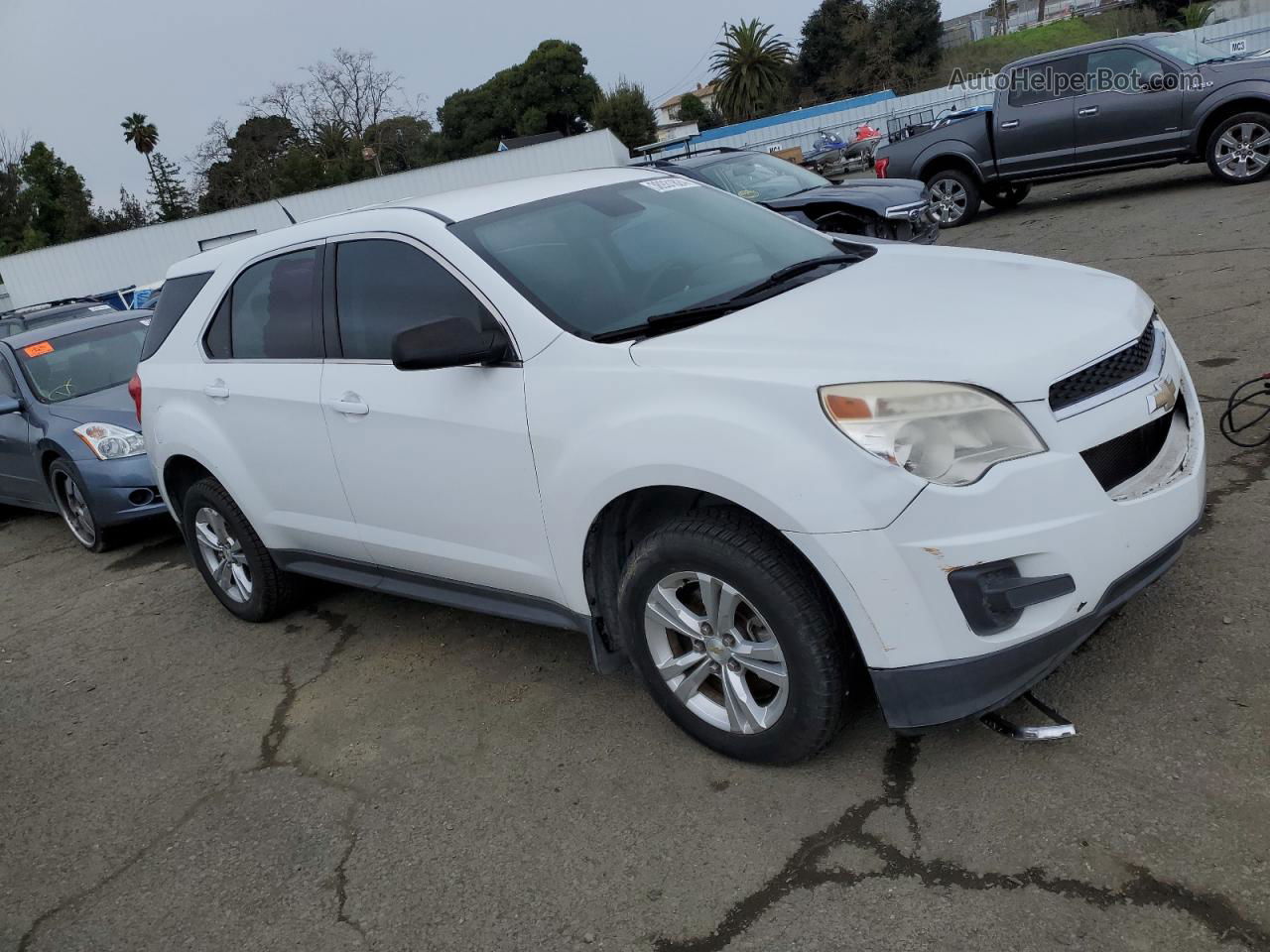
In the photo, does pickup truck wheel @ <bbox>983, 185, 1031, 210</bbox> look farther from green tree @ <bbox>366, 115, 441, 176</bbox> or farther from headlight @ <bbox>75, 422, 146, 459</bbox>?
green tree @ <bbox>366, 115, 441, 176</bbox>

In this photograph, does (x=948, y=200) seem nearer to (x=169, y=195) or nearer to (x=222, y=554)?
(x=222, y=554)

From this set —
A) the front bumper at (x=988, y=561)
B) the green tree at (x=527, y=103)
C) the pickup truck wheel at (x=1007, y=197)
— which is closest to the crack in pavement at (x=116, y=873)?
the front bumper at (x=988, y=561)

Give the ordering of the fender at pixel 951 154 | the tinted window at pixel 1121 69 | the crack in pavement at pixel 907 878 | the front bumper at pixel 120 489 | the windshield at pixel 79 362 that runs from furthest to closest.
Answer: the fender at pixel 951 154 < the tinted window at pixel 1121 69 < the windshield at pixel 79 362 < the front bumper at pixel 120 489 < the crack in pavement at pixel 907 878

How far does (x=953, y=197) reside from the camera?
44.9 feet

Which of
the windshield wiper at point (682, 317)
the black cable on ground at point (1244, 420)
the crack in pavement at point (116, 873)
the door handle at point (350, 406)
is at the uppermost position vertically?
the windshield wiper at point (682, 317)

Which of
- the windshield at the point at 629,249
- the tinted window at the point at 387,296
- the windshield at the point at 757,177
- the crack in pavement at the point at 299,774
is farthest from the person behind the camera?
the windshield at the point at 757,177

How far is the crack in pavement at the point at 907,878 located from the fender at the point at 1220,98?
35.6 ft

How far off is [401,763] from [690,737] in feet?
3.40

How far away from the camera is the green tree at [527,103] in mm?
76812

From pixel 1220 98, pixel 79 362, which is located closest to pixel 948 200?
pixel 1220 98

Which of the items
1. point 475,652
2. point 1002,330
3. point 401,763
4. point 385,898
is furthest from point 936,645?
point 475,652

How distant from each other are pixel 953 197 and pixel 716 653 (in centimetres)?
1186

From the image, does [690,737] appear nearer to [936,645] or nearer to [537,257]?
[936,645]

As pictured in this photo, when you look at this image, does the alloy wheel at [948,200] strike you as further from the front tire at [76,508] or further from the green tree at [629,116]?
the green tree at [629,116]
